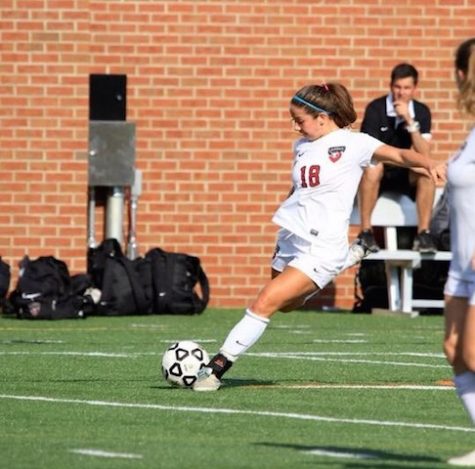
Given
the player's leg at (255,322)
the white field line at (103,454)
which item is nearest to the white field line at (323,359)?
the player's leg at (255,322)

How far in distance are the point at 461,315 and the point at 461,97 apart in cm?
85

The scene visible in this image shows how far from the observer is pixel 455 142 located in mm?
19125

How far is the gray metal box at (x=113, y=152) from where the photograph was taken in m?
18.2

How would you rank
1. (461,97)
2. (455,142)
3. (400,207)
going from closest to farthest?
(461,97) → (400,207) → (455,142)

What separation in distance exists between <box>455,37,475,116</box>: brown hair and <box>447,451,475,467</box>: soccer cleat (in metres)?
1.32

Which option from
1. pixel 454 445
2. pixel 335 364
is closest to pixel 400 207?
pixel 335 364

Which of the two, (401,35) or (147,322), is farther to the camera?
(401,35)

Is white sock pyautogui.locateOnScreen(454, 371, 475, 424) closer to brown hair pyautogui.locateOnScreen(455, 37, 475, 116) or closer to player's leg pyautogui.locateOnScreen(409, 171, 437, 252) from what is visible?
brown hair pyautogui.locateOnScreen(455, 37, 475, 116)

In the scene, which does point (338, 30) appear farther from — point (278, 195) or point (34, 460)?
point (34, 460)

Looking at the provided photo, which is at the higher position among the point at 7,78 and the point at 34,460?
the point at 7,78

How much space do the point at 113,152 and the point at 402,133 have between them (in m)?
2.91

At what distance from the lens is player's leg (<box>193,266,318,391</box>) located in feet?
33.1

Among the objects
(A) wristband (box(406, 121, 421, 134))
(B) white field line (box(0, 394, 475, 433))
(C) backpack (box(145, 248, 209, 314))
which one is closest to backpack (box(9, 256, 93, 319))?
(C) backpack (box(145, 248, 209, 314))

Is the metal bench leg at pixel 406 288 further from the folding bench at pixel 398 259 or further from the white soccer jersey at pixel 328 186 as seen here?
the white soccer jersey at pixel 328 186
